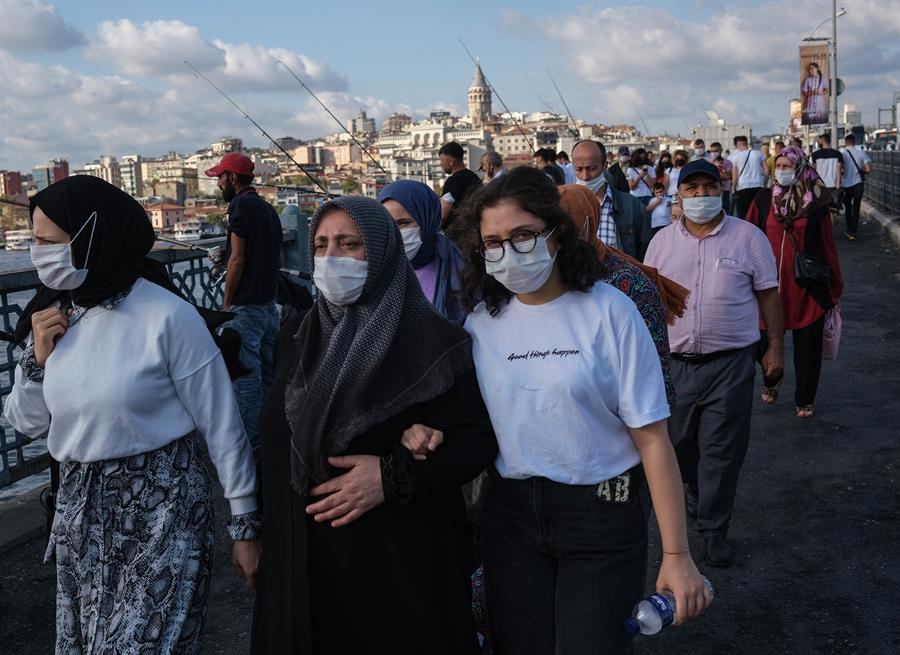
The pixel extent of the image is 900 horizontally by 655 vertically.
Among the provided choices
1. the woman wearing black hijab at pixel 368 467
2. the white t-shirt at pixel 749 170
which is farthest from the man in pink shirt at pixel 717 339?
the white t-shirt at pixel 749 170

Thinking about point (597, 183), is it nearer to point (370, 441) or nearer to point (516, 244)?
point (516, 244)

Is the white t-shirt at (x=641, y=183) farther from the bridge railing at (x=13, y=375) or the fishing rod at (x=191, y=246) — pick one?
the bridge railing at (x=13, y=375)

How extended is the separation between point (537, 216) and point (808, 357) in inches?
200

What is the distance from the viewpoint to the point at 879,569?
473cm

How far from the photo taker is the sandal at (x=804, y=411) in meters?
7.42

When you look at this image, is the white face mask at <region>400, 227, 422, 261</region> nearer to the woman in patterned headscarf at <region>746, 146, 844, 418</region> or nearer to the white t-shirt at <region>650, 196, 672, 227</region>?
the woman in patterned headscarf at <region>746, 146, 844, 418</region>

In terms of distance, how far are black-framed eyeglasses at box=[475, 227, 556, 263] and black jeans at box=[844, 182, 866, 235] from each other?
1753 centimetres

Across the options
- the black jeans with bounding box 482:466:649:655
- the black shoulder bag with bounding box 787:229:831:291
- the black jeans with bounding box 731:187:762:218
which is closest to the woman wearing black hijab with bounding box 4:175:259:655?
the black jeans with bounding box 482:466:649:655

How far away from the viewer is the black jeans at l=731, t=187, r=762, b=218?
1839cm

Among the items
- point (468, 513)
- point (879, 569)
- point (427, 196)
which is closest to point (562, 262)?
point (468, 513)

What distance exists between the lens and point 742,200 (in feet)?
61.5

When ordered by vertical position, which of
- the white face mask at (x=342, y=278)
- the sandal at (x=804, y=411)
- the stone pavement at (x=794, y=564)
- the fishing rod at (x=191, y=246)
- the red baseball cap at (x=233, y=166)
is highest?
the red baseball cap at (x=233, y=166)

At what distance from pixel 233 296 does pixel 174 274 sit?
3.23ft

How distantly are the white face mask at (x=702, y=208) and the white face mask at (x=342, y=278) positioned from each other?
2.68 metres
